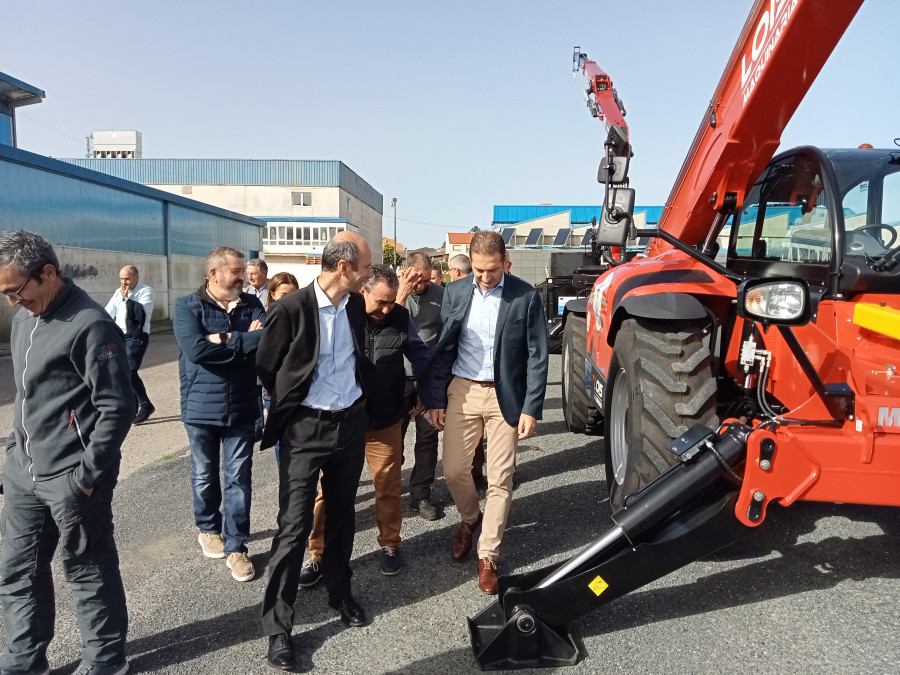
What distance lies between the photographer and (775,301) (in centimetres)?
249

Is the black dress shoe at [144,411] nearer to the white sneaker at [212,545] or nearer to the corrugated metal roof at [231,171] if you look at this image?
the white sneaker at [212,545]

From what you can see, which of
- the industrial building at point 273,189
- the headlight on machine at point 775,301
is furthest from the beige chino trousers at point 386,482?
the industrial building at point 273,189

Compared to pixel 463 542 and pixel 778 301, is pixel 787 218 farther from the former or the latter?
pixel 463 542

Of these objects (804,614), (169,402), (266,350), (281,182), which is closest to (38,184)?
(169,402)

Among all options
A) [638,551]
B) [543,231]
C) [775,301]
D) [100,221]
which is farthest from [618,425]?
[543,231]

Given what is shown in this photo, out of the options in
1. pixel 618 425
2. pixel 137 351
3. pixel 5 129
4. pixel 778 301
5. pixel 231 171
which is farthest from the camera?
pixel 231 171

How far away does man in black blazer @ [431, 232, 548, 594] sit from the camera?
3674 millimetres

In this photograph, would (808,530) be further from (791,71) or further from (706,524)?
(791,71)

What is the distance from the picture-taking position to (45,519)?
276cm

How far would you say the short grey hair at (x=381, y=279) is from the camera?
385cm

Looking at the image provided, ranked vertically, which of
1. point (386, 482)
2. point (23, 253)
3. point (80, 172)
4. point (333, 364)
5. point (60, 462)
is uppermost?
point (80, 172)

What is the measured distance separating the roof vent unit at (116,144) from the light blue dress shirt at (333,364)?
209 ft

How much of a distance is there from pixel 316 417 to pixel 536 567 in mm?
1587

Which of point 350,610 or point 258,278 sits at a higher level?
point 258,278
